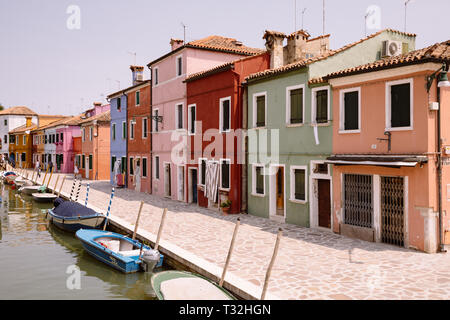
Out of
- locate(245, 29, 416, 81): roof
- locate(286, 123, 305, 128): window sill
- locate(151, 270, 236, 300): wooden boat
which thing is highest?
locate(245, 29, 416, 81): roof

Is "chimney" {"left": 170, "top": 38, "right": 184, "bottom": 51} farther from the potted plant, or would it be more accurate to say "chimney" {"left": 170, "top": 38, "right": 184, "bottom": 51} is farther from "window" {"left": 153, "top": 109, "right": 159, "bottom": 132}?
the potted plant

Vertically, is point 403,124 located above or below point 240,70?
below

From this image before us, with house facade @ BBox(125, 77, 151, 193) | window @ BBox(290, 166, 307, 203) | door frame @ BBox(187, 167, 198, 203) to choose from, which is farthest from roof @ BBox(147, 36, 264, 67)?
window @ BBox(290, 166, 307, 203)

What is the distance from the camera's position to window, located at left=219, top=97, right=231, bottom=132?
735 inches

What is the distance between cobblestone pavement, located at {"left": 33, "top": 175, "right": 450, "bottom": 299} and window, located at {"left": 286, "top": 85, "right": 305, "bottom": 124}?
4.21 metres

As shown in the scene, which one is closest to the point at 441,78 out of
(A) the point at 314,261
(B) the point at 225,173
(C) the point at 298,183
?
(A) the point at 314,261

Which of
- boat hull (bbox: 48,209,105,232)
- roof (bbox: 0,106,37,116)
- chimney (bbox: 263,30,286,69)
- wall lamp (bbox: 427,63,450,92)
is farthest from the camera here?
roof (bbox: 0,106,37,116)

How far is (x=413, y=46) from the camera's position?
55.9ft

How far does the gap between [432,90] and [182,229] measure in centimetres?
953

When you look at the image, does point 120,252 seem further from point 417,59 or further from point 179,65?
point 179,65

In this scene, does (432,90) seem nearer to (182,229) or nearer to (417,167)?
(417,167)
